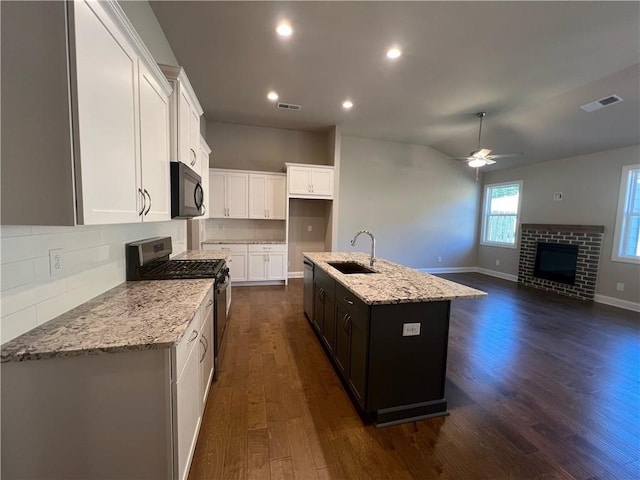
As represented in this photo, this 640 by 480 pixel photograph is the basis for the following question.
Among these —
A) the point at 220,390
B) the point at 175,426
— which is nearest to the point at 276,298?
the point at 220,390

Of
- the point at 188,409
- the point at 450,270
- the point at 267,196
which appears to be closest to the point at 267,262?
the point at 267,196

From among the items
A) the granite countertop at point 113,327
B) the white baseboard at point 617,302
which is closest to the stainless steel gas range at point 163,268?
the granite countertop at point 113,327

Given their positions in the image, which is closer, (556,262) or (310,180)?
(310,180)

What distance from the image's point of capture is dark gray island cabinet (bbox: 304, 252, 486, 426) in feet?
5.75

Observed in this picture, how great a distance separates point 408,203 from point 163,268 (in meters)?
5.71

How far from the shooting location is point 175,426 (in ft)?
3.72

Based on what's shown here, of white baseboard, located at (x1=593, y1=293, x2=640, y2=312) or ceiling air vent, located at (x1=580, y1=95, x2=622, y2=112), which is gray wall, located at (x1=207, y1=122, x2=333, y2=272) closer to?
ceiling air vent, located at (x1=580, y1=95, x2=622, y2=112)

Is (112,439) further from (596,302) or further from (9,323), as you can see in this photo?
(596,302)

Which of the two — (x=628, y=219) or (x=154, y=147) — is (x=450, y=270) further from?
(x=154, y=147)

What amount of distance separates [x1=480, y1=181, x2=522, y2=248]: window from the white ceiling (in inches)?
54.0

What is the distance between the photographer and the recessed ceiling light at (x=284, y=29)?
2570mm

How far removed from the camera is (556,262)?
5.37 meters

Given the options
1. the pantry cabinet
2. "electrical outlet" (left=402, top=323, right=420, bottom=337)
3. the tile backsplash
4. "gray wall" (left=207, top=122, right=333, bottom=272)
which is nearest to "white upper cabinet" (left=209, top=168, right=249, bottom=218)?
"gray wall" (left=207, top=122, right=333, bottom=272)

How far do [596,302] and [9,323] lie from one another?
23.4 feet
